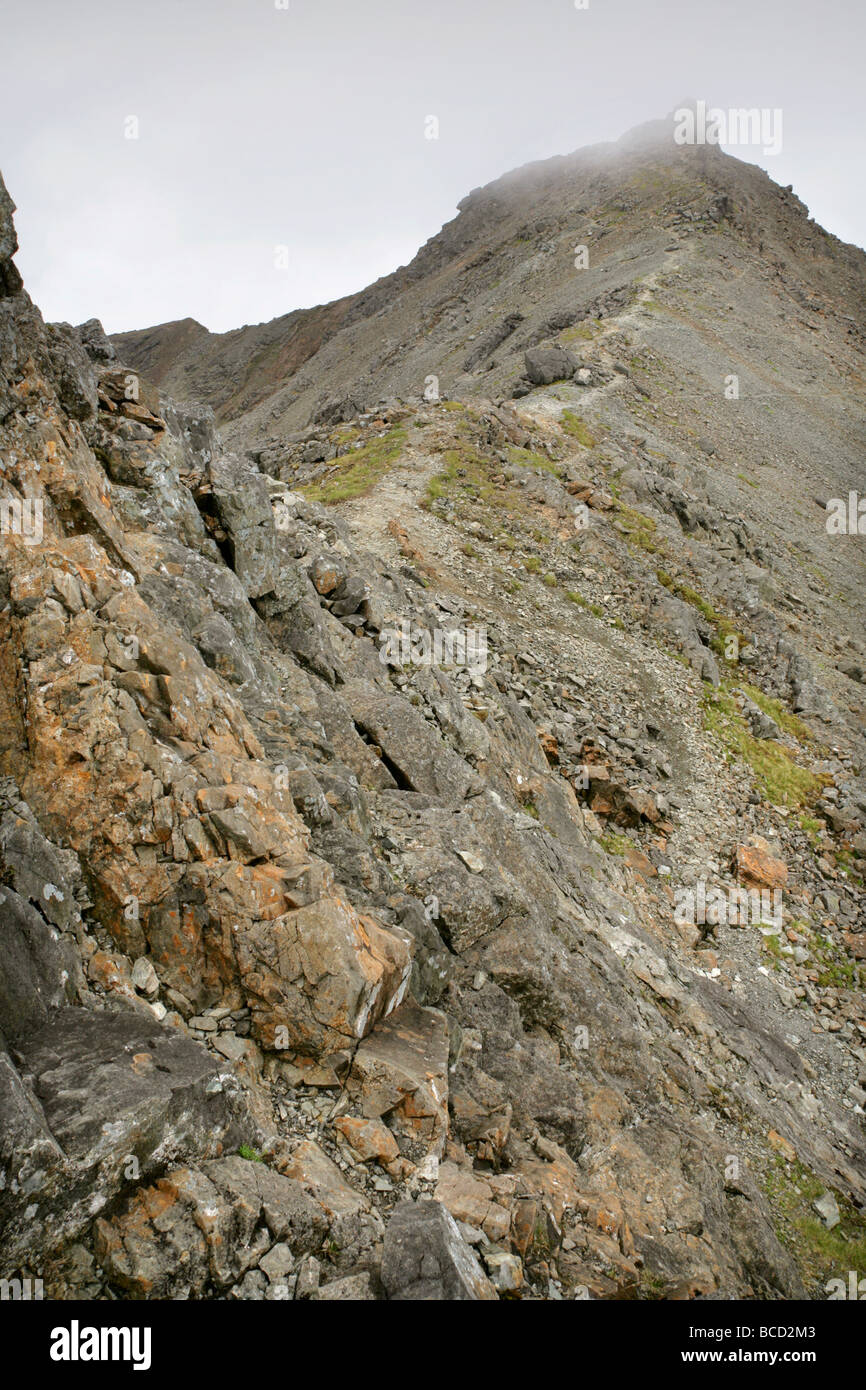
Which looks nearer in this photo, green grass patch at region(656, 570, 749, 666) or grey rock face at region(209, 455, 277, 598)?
grey rock face at region(209, 455, 277, 598)

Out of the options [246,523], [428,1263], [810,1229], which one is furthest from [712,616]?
[428,1263]

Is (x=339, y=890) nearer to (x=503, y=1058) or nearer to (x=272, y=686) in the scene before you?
(x=503, y=1058)

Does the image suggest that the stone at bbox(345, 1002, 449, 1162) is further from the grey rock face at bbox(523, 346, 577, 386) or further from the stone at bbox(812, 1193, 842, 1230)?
the grey rock face at bbox(523, 346, 577, 386)

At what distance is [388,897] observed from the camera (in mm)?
8539

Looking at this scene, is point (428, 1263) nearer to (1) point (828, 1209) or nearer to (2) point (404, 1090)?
(2) point (404, 1090)

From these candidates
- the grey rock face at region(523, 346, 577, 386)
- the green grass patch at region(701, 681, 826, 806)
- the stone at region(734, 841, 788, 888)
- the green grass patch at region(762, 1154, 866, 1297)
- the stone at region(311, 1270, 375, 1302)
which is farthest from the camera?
the grey rock face at region(523, 346, 577, 386)

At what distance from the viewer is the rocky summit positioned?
536cm

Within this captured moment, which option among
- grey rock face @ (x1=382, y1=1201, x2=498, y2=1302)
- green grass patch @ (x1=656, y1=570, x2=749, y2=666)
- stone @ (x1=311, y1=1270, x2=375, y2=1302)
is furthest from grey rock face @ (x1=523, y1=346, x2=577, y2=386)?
stone @ (x1=311, y1=1270, x2=375, y2=1302)

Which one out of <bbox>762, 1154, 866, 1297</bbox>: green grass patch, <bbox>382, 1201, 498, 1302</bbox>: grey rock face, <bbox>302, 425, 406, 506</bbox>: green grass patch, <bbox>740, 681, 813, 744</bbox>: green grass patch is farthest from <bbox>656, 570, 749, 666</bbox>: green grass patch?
<bbox>382, 1201, 498, 1302</bbox>: grey rock face

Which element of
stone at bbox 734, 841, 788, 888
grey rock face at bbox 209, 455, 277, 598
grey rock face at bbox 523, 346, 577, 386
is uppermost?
grey rock face at bbox 523, 346, 577, 386

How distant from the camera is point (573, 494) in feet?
99.1

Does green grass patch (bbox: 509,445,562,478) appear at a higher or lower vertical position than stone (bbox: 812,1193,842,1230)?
higher

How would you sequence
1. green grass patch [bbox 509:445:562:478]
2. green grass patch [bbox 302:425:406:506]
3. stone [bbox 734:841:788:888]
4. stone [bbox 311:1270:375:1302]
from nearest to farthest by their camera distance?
stone [bbox 311:1270:375:1302] → stone [bbox 734:841:788:888] → green grass patch [bbox 302:425:406:506] → green grass patch [bbox 509:445:562:478]

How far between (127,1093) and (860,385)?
7266 centimetres
